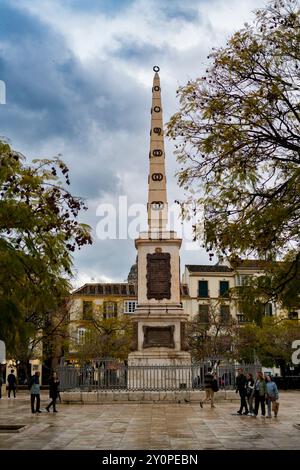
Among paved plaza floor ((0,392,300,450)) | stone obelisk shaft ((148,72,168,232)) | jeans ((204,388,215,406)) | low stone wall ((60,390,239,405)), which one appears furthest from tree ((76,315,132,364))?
paved plaza floor ((0,392,300,450))

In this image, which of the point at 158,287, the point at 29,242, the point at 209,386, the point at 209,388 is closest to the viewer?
the point at 29,242

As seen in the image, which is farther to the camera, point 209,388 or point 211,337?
point 211,337

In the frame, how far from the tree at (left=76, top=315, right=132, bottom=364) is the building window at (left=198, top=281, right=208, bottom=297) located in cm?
1208

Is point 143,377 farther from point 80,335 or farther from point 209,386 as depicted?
point 80,335

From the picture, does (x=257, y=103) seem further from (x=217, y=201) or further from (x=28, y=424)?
(x=28, y=424)

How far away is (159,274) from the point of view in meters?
27.5

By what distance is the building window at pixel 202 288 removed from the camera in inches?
2285

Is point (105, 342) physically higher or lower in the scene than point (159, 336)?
higher

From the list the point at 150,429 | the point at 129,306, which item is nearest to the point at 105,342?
the point at 129,306

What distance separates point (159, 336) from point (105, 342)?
1807 centimetres

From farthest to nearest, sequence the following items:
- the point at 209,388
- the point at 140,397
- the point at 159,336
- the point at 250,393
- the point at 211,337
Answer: the point at 211,337
the point at 159,336
the point at 140,397
the point at 209,388
the point at 250,393

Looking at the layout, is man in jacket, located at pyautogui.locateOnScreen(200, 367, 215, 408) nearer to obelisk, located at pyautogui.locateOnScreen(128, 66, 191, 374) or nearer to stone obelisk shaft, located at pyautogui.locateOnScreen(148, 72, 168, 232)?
obelisk, located at pyautogui.locateOnScreen(128, 66, 191, 374)

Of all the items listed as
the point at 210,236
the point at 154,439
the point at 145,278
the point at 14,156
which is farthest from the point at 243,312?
the point at 145,278

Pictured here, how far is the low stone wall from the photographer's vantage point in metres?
23.3
